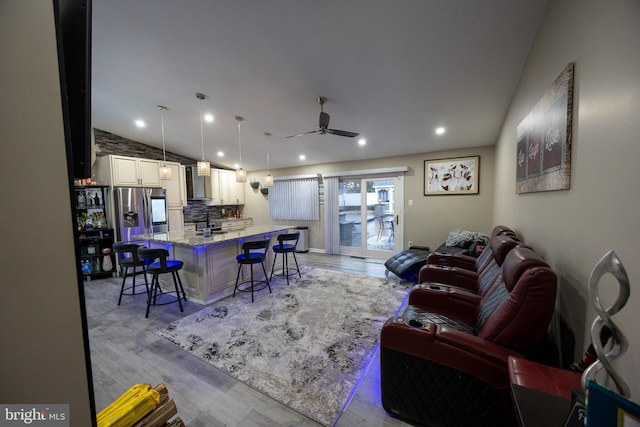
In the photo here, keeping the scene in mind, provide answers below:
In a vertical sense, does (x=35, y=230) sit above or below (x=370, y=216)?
above

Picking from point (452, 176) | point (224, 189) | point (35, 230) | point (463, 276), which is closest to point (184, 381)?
point (35, 230)

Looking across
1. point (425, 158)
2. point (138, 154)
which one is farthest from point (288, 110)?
point (138, 154)

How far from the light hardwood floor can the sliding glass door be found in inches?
148

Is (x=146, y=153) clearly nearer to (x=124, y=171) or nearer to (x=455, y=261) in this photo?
(x=124, y=171)

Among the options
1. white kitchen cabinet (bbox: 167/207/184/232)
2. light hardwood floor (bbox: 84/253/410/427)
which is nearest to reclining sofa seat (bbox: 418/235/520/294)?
light hardwood floor (bbox: 84/253/410/427)

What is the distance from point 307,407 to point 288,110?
3.55m

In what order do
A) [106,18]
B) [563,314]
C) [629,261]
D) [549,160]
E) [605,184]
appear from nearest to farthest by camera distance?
[629,261]
[605,184]
[563,314]
[549,160]
[106,18]

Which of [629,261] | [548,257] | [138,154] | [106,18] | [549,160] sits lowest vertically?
[548,257]

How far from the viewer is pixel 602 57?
3.46 feet

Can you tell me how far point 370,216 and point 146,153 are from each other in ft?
18.3

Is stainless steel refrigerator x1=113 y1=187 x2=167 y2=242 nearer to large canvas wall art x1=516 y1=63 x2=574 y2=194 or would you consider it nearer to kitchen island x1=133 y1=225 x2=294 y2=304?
kitchen island x1=133 y1=225 x2=294 y2=304

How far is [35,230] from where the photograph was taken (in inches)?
23.5

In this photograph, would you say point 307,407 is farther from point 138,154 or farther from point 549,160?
point 138,154

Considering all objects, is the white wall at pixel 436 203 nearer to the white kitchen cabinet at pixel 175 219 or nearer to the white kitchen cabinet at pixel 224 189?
the white kitchen cabinet at pixel 224 189
